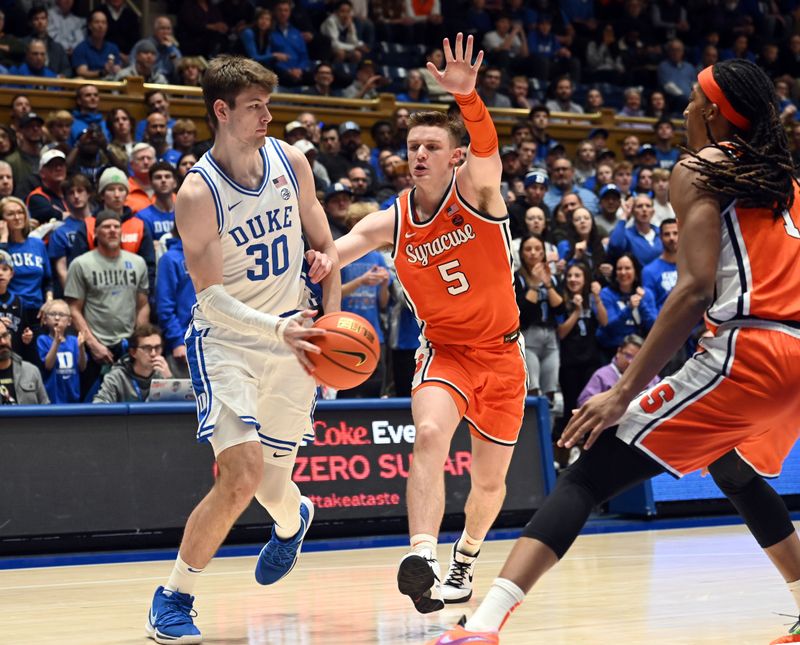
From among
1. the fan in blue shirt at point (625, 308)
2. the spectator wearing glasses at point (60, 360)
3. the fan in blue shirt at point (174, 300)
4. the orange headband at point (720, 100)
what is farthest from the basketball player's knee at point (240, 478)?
the fan in blue shirt at point (625, 308)

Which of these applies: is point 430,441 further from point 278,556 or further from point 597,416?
point 597,416

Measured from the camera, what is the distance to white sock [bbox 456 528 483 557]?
19.8 feet

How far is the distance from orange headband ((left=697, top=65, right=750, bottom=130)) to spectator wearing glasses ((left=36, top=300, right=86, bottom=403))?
6106mm

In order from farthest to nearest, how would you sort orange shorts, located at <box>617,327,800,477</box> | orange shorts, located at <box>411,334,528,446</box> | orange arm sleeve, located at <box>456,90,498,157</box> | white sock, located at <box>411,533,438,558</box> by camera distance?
orange shorts, located at <box>411,334,528,446</box>
orange arm sleeve, located at <box>456,90,498,157</box>
white sock, located at <box>411,533,438,558</box>
orange shorts, located at <box>617,327,800,477</box>

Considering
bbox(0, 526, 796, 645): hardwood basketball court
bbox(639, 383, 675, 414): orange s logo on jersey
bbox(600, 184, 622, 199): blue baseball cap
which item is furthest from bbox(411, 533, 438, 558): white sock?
bbox(600, 184, 622, 199): blue baseball cap

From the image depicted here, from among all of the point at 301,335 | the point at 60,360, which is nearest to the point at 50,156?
the point at 60,360

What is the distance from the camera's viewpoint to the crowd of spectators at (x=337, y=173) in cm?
932

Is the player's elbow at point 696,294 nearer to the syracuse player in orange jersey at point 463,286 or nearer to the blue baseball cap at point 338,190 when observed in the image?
the syracuse player in orange jersey at point 463,286

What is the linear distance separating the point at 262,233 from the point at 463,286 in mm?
1198

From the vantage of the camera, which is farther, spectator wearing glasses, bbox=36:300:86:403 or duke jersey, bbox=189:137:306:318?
spectator wearing glasses, bbox=36:300:86:403

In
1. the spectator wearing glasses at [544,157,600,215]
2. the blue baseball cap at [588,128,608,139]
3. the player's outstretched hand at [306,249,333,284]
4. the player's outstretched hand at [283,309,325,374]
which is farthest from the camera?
the blue baseball cap at [588,128,608,139]

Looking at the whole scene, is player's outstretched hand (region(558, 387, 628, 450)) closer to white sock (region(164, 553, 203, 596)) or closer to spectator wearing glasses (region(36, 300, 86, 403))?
white sock (region(164, 553, 203, 596))

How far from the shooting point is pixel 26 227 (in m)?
9.30

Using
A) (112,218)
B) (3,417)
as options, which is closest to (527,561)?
(3,417)
